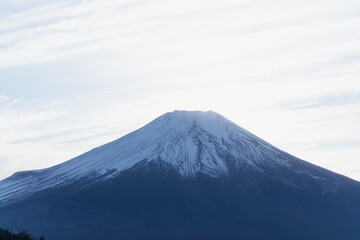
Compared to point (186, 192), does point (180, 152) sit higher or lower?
higher

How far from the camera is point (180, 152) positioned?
117312 millimetres

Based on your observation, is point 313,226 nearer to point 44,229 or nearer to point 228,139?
point 228,139

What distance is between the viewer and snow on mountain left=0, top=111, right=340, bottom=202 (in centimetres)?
11594

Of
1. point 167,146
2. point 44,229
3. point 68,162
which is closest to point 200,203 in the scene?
point 167,146

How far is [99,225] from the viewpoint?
100688mm

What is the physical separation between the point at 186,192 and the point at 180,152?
30.0 feet

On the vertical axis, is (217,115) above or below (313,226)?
above

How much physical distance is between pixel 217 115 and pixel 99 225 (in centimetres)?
3333

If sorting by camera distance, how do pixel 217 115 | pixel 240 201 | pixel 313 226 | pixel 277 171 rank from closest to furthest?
pixel 313 226
pixel 240 201
pixel 277 171
pixel 217 115

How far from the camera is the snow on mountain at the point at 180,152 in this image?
380 ft

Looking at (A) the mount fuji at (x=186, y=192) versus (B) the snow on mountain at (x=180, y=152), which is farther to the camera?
(B) the snow on mountain at (x=180, y=152)

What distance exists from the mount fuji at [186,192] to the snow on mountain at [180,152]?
165 millimetres

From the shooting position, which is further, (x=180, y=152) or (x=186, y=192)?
(x=180, y=152)

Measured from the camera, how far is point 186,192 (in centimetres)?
11012
